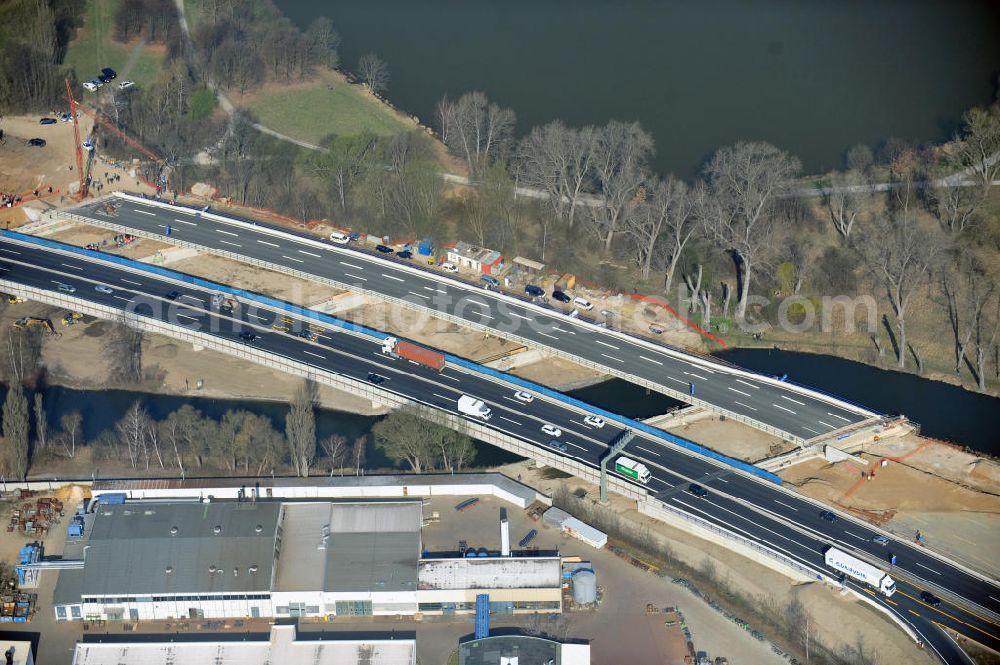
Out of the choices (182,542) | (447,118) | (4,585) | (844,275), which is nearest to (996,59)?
(844,275)

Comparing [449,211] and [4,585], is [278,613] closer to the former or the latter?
[4,585]

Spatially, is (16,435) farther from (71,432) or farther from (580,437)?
(580,437)

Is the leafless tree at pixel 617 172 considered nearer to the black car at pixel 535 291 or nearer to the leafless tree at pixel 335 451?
the black car at pixel 535 291

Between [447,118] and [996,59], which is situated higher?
[996,59]

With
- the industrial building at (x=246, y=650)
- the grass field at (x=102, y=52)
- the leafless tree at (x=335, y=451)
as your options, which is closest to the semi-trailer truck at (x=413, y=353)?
the leafless tree at (x=335, y=451)

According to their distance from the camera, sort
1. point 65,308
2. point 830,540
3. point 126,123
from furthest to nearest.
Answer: point 126,123
point 65,308
point 830,540

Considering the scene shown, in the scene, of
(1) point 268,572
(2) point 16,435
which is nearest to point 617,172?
(1) point 268,572
